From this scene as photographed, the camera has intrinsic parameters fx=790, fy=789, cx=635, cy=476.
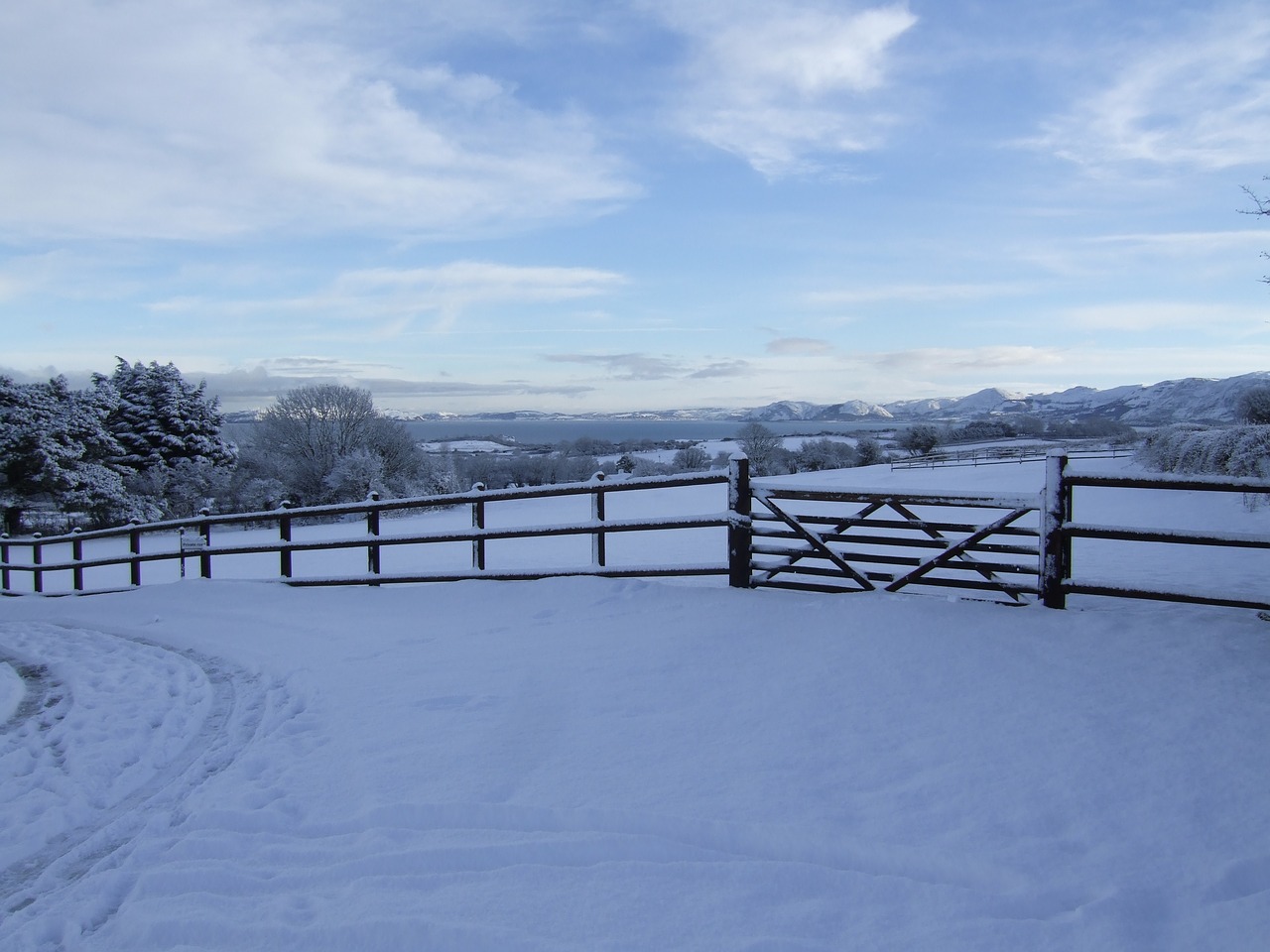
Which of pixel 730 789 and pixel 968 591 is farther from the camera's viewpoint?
pixel 968 591

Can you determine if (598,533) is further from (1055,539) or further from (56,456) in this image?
(56,456)

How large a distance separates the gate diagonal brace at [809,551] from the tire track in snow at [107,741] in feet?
14.7

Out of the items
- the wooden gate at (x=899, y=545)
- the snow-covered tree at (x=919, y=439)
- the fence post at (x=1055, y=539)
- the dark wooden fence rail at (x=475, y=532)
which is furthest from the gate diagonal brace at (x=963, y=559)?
the snow-covered tree at (x=919, y=439)

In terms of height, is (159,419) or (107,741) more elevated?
(159,419)

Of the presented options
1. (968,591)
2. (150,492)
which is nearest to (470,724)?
(968,591)

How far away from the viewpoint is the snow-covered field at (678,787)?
2.90m

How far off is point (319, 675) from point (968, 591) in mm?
5755

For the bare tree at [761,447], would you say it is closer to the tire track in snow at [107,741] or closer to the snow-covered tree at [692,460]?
the snow-covered tree at [692,460]

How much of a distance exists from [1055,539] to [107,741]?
6.92m

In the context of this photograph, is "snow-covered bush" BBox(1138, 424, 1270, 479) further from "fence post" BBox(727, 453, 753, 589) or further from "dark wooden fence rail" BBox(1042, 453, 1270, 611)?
"fence post" BBox(727, 453, 753, 589)

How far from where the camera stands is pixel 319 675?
612 cm

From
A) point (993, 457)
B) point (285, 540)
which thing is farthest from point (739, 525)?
point (993, 457)

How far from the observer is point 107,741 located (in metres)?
5.03

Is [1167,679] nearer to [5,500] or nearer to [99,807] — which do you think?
[99,807]
